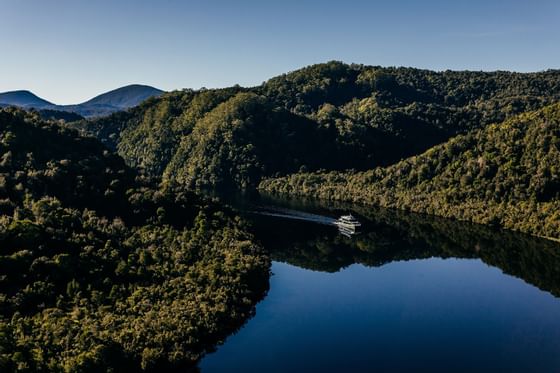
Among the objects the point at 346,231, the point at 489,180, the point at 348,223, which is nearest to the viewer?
the point at 346,231

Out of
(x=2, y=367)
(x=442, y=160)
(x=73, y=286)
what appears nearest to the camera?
(x=2, y=367)

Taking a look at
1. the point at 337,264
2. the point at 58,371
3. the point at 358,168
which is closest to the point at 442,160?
the point at 358,168

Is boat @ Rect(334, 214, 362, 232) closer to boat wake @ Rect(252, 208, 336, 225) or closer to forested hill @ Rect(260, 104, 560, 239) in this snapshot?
boat wake @ Rect(252, 208, 336, 225)

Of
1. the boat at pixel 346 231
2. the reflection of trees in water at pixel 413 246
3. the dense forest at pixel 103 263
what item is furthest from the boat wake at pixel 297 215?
the dense forest at pixel 103 263

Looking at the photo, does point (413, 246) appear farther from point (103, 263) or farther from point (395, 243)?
point (103, 263)

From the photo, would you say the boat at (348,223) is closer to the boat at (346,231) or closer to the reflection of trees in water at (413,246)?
the boat at (346,231)

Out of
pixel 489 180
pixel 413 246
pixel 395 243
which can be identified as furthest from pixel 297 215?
pixel 489 180

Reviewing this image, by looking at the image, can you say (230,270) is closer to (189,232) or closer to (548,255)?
(189,232)
